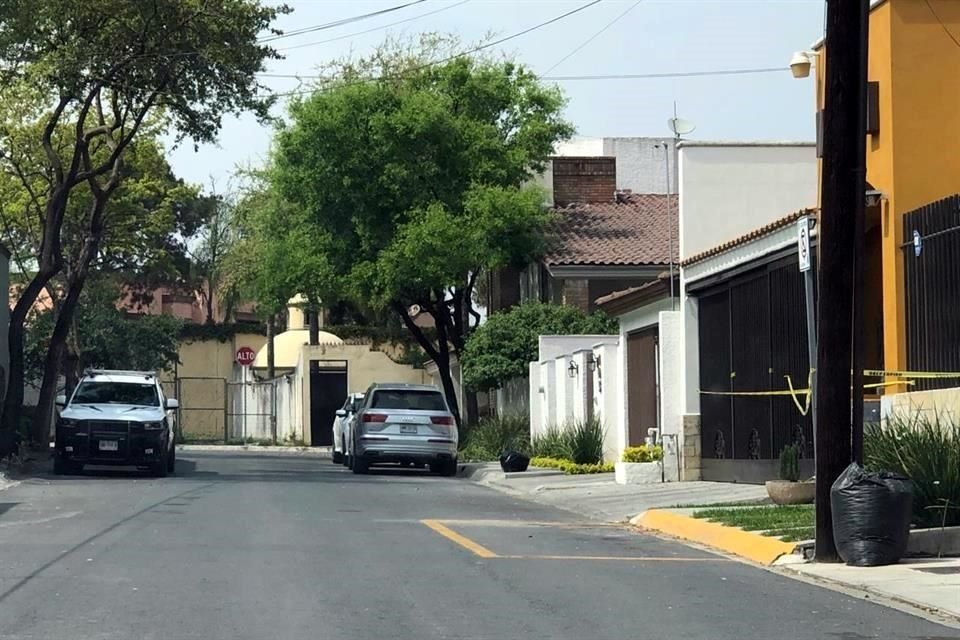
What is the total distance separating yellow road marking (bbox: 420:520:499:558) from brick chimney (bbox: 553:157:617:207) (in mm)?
25740

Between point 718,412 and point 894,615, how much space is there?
1280cm

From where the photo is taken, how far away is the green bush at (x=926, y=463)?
1330 cm

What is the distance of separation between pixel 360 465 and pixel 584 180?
49.9ft

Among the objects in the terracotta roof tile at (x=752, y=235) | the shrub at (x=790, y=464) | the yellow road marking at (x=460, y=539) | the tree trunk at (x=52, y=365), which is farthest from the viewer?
the tree trunk at (x=52, y=365)

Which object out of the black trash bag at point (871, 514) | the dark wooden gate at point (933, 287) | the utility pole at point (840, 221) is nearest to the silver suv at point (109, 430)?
the dark wooden gate at point (933, 287)

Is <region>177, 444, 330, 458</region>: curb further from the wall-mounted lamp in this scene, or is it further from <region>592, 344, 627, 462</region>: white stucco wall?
<region>592, 344, 627, 462</region>: white stucco wall

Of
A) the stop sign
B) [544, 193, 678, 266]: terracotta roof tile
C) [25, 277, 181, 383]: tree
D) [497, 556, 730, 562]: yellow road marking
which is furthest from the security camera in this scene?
the stop sign

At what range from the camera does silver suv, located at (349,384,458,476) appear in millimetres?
28656

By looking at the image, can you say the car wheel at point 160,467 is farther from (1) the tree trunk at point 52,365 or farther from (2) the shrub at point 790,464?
(2) the shrub at point 790,464

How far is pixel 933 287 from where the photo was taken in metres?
16.4

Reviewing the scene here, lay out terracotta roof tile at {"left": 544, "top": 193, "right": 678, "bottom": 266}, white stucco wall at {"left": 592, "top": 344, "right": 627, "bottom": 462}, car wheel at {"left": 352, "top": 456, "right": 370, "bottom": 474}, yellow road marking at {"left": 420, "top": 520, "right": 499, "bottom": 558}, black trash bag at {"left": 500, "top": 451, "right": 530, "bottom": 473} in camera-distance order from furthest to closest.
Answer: terracotta roof tile at {"left": 544, "top": 193, "right": 678, "bottom": 266} → car wheel at {"left": 352, "top": 456, "right": 370, "bottom": 474} → black trash bag at {"left": 500, "top": 451, "right": 530, "bottom": 473} → white stucco wall at {"left": 592, "top": 344, "right": 627, "bottom": 462} → yellow road marking at {"left": 420, "top": 520, "right": 499, "bottom": 558}

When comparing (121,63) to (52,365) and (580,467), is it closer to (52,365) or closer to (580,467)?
(52,365)

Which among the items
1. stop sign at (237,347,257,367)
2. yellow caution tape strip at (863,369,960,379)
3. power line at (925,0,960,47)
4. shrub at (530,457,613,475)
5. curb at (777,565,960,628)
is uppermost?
power line at (925,0,960,47)

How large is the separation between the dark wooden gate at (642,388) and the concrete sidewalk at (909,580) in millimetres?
12653
